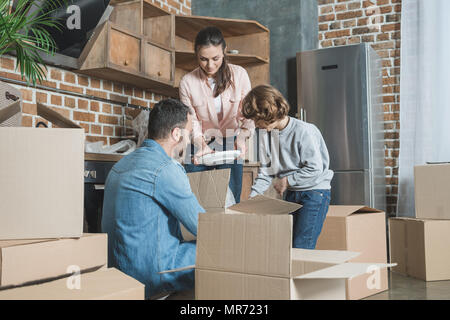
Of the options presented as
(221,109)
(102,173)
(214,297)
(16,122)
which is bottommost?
(214,297)

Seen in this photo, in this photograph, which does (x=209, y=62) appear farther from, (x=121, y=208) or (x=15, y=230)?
(x=15, y=230)

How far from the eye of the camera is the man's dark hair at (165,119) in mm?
1863

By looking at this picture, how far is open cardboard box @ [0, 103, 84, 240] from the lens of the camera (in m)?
1.27

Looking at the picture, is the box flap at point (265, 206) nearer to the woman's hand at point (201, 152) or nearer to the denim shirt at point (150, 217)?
the denim shirt at point (150, 217)

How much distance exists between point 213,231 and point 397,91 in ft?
10.4

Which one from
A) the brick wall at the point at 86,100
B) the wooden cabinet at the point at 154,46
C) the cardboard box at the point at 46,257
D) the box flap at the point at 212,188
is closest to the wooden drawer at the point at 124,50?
the wooden cabinet at the point at 154,46

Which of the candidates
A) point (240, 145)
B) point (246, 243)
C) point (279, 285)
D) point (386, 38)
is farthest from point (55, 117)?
point (386, 38)

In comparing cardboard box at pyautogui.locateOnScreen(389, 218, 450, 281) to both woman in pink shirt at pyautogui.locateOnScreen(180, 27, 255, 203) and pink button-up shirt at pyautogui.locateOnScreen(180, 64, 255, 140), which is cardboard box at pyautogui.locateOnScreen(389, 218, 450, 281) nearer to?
woman in pink shirt at pyautogui.locateOnScreen(180, 27, 255, 203)

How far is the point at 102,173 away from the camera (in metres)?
2.45

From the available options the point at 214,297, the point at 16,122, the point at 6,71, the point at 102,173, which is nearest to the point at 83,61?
the point at 6,71

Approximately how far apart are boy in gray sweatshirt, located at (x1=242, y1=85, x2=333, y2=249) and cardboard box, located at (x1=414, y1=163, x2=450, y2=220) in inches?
39.4

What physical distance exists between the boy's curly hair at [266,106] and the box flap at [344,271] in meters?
1.03

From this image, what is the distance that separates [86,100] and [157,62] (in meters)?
0.57

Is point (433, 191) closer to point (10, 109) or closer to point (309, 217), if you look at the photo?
point (309, 217)
